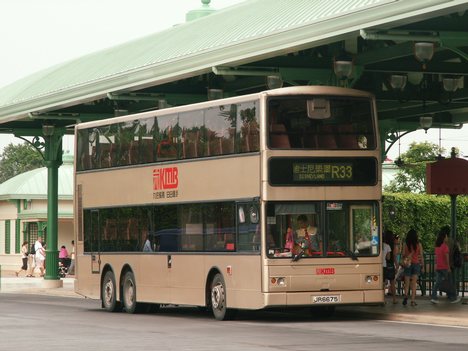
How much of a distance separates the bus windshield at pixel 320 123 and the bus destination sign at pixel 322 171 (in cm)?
22

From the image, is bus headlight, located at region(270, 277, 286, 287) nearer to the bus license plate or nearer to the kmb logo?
the bus license plate

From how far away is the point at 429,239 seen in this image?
179 feet

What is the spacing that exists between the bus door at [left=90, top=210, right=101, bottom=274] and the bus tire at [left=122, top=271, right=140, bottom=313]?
1.12 m

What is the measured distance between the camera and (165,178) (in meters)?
27.5

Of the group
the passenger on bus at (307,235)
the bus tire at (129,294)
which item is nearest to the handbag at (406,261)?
the passenger on bus at (307,235)

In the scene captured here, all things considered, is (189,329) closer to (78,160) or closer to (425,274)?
(78,160)

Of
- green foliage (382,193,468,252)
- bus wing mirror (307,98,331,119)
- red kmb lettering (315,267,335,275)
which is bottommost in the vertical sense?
red kmb lettering (315,267,335,275)

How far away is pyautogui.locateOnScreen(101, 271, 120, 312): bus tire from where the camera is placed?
3003 centimetres

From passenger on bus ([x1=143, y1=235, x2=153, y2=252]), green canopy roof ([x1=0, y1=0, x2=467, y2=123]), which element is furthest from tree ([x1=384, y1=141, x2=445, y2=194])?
passenger on bus ([x1=143, y1=235, x2=153, y2=252])

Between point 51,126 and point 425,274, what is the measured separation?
1471cm

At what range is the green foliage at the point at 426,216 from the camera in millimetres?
54094

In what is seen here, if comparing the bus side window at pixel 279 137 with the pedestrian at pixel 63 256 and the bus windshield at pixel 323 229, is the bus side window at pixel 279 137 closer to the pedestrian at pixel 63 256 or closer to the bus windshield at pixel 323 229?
the bus windshield at pixel 323 229

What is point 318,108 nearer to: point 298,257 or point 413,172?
point 298,257

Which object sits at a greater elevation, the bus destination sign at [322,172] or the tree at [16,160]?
the tree at [16,160]
